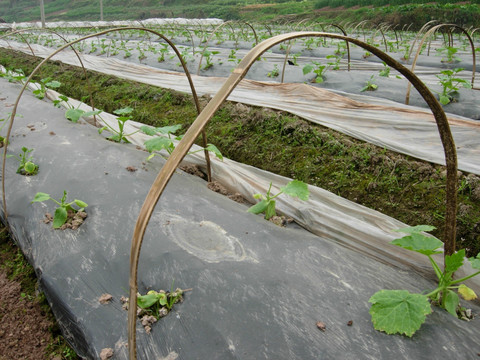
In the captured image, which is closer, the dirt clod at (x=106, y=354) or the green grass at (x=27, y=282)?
the dirt clod at (x=106, y=354)

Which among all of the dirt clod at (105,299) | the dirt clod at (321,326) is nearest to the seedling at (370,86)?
the dirt clod at (321,326)

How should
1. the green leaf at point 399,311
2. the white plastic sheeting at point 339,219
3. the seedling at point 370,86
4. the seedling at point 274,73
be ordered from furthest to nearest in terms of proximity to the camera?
1. the seedling at point 274,73
2. the seedling at point 370,86
3. the white plastic sheeting at point 339,219
4. the green leaf at point 399,311

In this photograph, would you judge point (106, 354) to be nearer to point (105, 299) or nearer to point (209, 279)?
point (105, 299)

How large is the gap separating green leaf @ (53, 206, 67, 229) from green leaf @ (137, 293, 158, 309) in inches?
36.4

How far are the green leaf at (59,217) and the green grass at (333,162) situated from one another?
1776mm

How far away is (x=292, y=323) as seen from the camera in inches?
57.9

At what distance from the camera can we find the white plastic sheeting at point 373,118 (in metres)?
2.84

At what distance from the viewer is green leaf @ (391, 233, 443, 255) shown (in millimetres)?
1503

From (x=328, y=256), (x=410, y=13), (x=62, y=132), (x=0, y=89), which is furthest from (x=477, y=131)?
(x=410, y=13)

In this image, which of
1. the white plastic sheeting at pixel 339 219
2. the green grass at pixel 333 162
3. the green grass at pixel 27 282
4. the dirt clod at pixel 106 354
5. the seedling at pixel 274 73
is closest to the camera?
the dirt clod at pixel 106 354

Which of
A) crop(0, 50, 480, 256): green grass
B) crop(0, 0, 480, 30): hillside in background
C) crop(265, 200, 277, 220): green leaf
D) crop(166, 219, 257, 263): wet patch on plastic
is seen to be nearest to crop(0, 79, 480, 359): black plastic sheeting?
crop(166, 219, 257, 263): wet patch on plastic

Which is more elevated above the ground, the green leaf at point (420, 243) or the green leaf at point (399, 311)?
the green leaf at point (420, 243)

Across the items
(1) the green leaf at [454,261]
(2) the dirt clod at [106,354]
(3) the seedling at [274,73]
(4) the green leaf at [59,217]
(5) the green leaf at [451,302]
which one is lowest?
(2) the dirt clod at [106,354]

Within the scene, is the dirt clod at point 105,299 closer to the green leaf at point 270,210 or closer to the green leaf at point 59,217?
the green leaf at point 59,217
